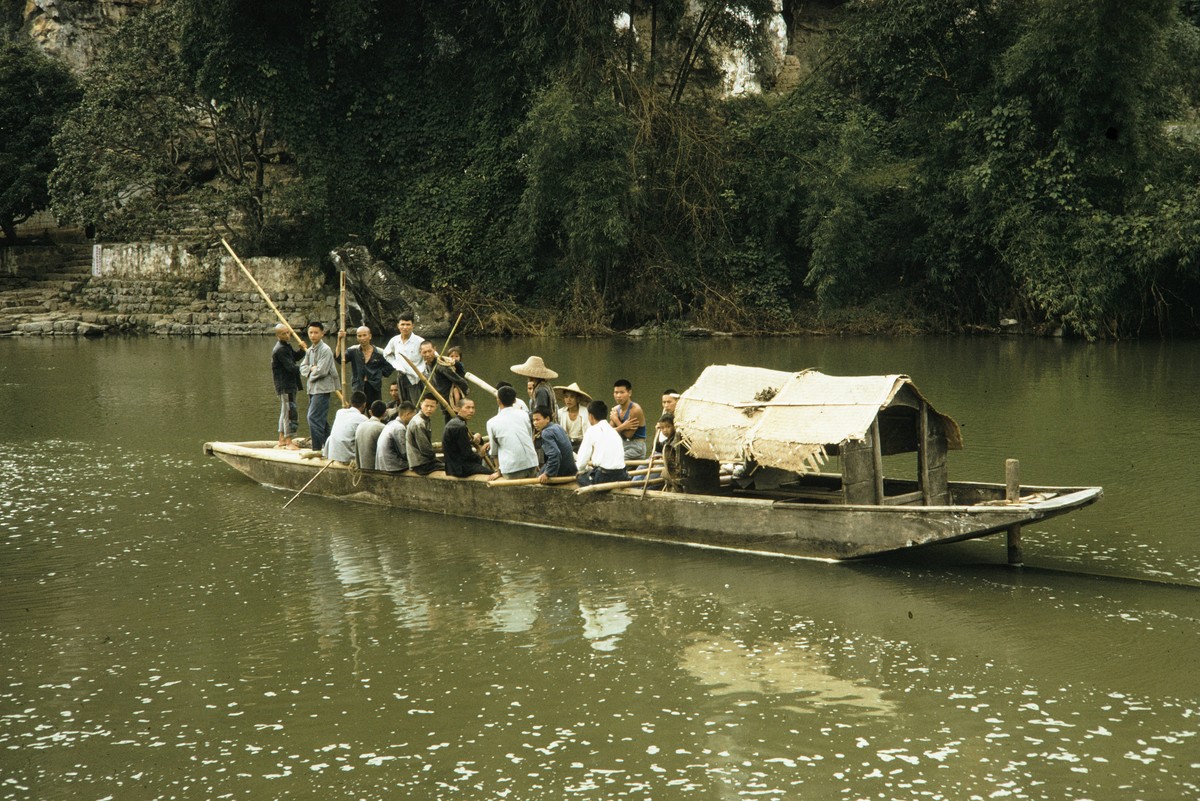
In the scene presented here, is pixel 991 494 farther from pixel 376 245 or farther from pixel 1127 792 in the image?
pixel 376 245

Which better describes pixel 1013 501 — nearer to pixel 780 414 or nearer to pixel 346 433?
pixel 780 414

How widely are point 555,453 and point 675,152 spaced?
1718cm

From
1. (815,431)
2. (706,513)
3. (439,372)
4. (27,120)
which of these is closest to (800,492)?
(706,513)

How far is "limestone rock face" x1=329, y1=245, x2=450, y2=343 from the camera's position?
26641 mm

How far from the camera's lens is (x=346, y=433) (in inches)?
428

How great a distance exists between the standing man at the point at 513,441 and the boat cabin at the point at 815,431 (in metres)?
1.43

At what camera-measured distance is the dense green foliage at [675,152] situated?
22.9m

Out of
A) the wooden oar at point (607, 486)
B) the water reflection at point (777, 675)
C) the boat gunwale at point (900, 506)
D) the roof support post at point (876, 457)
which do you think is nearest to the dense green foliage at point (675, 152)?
the boat gunwale at point (900, 506)

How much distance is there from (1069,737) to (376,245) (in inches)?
955

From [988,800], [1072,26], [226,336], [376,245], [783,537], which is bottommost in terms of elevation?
[988,800]

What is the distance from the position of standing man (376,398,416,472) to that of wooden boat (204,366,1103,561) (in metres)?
0.63

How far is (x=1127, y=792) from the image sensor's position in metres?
5.10

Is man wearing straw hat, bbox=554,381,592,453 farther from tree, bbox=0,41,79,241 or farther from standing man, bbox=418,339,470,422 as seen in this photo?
tree, bbox=0,41,79,241

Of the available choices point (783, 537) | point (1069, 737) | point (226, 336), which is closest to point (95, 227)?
point (226, 336)
